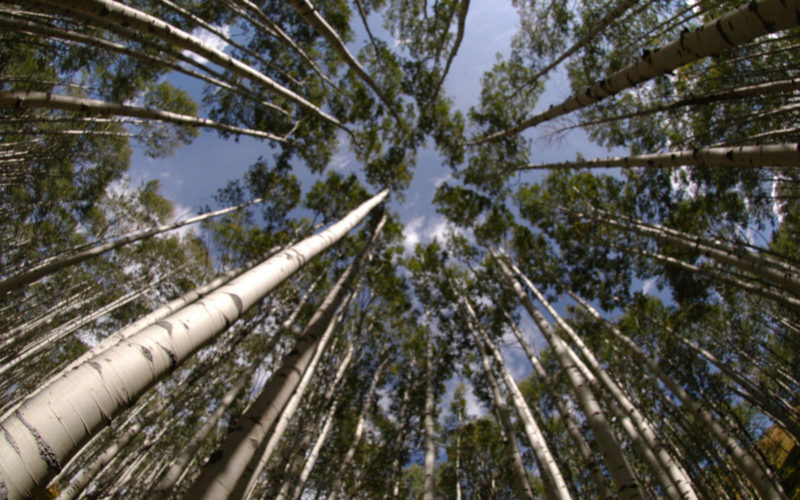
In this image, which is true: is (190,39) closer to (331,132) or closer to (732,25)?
(732,25)

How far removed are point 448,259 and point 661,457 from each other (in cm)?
869

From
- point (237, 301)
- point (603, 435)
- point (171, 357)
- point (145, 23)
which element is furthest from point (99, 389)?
point (603, 435)

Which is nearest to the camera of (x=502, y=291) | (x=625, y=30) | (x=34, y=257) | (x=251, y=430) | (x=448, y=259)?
(x=251, y=430)

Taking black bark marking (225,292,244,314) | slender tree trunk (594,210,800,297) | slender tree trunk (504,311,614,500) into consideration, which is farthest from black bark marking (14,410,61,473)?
slender tree trunk (594,210,800,297)

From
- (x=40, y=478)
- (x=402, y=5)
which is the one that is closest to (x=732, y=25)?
(x=40, y=478)

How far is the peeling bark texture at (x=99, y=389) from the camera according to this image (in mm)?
826

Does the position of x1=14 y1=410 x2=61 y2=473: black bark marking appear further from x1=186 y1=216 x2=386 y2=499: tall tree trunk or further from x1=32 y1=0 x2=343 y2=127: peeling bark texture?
x1=32 y1=0 x2=343 y2=127: peeling bark texture

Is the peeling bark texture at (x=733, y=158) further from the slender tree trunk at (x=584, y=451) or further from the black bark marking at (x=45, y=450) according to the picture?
the black bark marking at (x=45, y=450)

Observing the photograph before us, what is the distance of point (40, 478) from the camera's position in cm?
84

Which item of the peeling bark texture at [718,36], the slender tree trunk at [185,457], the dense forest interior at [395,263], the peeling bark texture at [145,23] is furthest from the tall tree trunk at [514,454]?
the peeling bark texture at [145,23]

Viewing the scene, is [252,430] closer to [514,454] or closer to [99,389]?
[99,389]

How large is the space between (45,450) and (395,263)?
35.4ft

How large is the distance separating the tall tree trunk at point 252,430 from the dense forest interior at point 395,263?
0.05 feet

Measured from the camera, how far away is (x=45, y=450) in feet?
2.83
